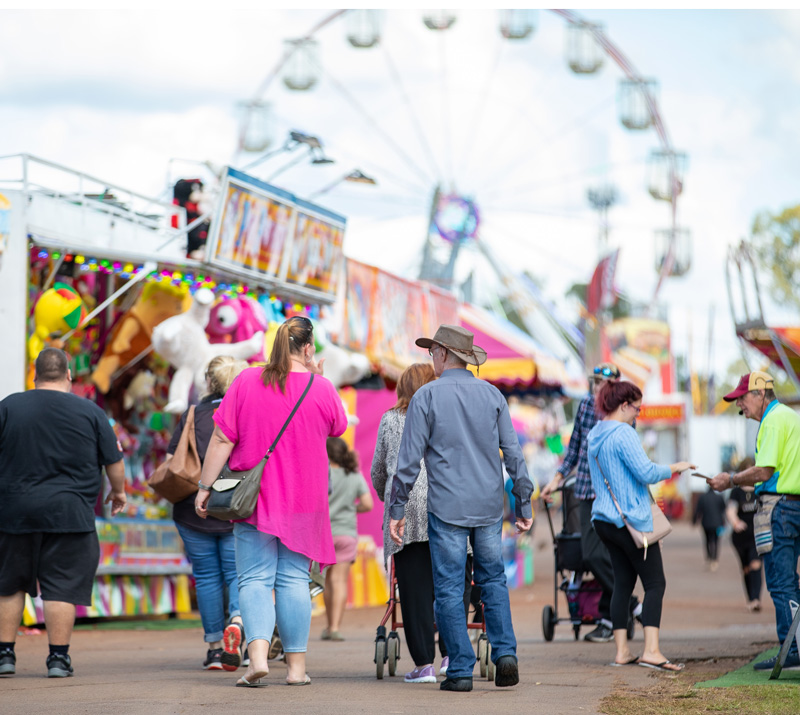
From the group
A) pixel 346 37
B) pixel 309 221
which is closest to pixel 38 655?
pixel 309 221

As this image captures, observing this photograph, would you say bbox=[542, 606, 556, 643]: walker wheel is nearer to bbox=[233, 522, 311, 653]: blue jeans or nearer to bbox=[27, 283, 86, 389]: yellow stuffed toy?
bbox=[233, 522, 311, 653]: blue jeans

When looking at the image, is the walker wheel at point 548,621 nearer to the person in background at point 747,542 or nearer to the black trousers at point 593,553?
the black trousers at point 593,553

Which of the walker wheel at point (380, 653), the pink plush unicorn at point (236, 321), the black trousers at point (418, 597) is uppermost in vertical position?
the pink plush unicorn at point (236, 321)

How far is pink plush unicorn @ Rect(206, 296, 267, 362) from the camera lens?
1149 centimetres

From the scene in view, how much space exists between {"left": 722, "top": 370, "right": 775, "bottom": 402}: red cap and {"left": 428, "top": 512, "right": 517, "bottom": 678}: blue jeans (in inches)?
76.2

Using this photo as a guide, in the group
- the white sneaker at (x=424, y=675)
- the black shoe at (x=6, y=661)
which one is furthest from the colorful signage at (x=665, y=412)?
the black shoe at (x=6, y=661)

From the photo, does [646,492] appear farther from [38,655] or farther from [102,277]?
[102,277]

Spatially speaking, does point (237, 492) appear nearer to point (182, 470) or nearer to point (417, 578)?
point (417, 578)

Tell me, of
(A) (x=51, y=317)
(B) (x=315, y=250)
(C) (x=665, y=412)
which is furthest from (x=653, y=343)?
(A) (x=51, y=317)

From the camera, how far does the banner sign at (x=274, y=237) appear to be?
1114 centimetres

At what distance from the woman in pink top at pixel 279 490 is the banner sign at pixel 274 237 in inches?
189

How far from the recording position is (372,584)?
14.2 m

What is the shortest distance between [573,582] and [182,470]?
3.37 m

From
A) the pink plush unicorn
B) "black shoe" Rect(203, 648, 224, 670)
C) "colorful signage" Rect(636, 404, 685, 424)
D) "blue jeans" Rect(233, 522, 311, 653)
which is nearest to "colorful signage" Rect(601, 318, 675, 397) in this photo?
"colorful signage" Rect(636, 404, 685, 424)
